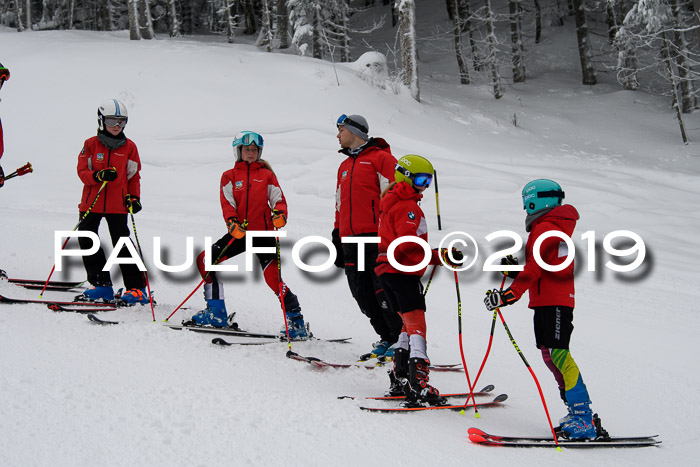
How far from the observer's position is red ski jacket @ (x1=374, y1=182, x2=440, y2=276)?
4.30 m

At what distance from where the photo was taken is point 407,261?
434cm

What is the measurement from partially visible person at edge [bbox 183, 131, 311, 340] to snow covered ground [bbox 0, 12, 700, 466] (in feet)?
1.57

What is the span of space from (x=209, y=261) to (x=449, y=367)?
8.51 feet

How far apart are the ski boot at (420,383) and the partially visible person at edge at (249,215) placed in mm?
1786

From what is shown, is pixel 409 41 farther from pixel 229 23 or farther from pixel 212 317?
pixel 229 23

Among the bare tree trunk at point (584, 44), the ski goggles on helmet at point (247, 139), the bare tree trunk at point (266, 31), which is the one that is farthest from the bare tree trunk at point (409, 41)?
the ski goggles on helmet at point (247, 139)

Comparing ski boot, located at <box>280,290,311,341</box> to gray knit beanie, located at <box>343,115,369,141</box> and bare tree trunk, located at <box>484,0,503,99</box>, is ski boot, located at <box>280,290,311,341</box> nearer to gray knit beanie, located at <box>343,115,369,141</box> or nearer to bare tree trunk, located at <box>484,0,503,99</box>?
gray knit beanie, located at <box>343,115,369,141</box>

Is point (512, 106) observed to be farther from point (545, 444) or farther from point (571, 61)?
point (545, 444)

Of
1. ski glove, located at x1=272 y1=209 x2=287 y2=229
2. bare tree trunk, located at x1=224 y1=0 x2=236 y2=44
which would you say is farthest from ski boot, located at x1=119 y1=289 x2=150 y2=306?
bare tree trunk, located at x1=224 y1=0 x2=236 y2=44

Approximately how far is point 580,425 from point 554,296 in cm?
91

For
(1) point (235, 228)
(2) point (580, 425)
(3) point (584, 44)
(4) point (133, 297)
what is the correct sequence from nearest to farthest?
(2) point (580, 425) → (1) point (235, 228) → (4) point (133, 297) → (3) point (584, 44)

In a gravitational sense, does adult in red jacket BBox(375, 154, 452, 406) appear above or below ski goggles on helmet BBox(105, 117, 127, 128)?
below

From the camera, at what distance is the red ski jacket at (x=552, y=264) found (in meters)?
4.02

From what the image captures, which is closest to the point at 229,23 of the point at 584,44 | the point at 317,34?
the point at 317,34
